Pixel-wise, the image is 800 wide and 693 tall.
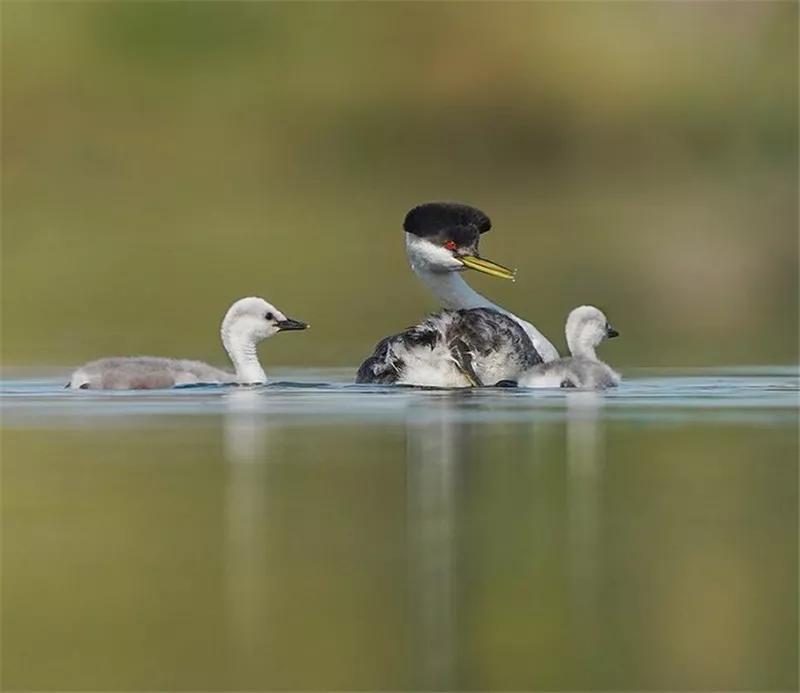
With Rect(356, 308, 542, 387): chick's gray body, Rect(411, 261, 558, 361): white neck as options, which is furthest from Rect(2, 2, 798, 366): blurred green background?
Rect(356, 308, 542, 387): chick's gray body

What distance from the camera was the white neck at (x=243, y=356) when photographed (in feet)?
42.7

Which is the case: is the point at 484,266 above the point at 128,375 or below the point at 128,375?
above

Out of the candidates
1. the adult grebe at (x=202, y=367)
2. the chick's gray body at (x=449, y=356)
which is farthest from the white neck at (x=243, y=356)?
the chick's gray body at (x=449, y=356)

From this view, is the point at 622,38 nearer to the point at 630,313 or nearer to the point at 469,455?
the point at 630,313

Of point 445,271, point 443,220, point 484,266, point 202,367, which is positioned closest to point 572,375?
point 484,266

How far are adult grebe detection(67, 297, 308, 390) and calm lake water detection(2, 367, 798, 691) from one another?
83 centimetres

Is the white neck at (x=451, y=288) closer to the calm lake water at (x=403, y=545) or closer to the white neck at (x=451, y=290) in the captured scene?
the white neck at (x=451, y=290)

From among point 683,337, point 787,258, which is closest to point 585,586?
point 683,337

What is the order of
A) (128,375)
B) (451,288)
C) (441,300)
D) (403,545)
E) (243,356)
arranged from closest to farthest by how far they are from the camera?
(403,545) < (128,375) < (243,356) < (451,288) < (441,300)

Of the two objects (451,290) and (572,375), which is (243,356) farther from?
(572,375)

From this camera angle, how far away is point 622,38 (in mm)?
32062

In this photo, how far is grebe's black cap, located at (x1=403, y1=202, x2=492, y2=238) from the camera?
13508mm

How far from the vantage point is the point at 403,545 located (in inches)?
326

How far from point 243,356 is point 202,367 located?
298 millimetres
